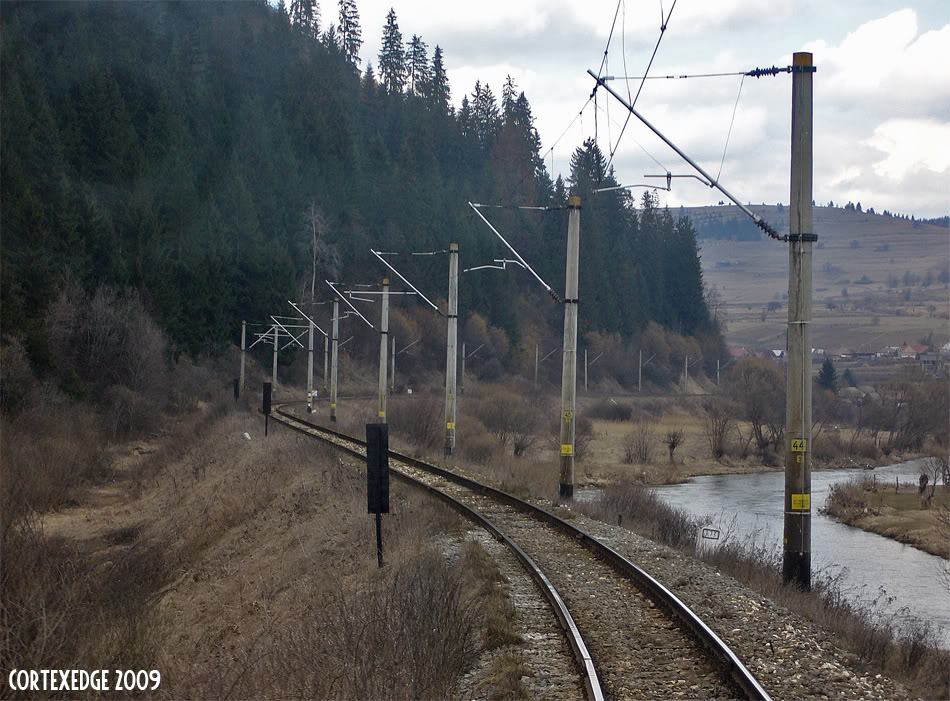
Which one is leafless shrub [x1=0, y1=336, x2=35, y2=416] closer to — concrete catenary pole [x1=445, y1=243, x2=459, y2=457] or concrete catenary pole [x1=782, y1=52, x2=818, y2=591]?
concrete catenary pole [x1=445, y1=243, x2=459, y2=457]

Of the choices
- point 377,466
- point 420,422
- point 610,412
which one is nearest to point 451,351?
point 420,422

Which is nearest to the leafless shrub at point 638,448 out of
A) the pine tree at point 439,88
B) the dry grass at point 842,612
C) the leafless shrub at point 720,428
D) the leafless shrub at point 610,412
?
the leafless shrub at point 720,428

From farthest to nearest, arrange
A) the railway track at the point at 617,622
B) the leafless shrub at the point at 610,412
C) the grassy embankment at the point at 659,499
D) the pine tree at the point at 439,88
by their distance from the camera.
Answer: the pine tree at the point at 439,88 → the leafless shrub at the point at 610,412 → the grassy embankment at the point at 659,499 → the railway track at the point at 617,622

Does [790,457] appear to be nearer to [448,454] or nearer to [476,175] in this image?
[448,454]

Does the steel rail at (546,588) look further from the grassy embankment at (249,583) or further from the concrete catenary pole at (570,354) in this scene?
the concrete catenary pole at (570,354)

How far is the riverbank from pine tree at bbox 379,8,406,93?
92354 millimetres

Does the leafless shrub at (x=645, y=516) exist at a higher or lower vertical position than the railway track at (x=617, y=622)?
lower

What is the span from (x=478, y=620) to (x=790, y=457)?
6357 mm

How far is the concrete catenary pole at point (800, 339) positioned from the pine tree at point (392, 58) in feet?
372

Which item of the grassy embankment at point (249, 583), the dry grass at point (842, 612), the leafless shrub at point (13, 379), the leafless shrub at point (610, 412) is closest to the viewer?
the grassy embankment at point (249, 583)

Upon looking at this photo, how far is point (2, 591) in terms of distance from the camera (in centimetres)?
1516

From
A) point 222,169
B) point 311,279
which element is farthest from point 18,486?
point 311,279

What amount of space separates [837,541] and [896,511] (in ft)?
27.1

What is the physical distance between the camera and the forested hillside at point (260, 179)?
6231 centimetres
